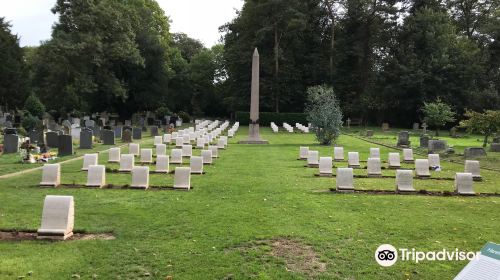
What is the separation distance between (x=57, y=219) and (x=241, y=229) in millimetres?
3531

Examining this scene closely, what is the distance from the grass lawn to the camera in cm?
753

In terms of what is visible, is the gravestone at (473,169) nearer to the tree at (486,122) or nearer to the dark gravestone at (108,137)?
the tree at (486,122)

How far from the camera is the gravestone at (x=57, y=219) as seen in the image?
9.11 meters

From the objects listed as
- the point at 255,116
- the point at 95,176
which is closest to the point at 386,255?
the point at 95,176

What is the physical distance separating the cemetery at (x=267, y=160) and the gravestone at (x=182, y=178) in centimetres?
4

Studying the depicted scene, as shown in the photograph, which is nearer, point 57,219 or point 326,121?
point 57,219

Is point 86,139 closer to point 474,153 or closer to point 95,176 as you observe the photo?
point 95,176

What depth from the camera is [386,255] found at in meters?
8.20

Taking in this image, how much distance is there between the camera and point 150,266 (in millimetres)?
7594

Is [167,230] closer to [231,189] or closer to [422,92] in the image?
[231,189]

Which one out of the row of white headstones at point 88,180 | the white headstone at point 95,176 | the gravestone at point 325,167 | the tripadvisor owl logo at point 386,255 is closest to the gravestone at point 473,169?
the gravestone at point 325,167

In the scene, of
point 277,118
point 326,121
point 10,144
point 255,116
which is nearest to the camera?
point 10,144

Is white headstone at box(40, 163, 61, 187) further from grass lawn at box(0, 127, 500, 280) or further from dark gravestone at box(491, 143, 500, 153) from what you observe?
dark gravestone at box(491, 143, 500, 153)

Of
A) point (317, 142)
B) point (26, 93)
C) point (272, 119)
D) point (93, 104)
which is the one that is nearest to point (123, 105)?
point (93, 104)
